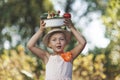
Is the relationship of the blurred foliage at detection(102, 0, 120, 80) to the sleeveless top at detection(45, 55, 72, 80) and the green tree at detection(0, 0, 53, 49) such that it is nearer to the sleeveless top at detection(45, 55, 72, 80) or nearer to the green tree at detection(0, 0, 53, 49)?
the green tree at detection(0, 0, 53, 49)

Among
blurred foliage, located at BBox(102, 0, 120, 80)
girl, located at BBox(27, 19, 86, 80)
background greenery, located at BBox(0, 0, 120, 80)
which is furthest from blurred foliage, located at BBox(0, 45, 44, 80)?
girl, located at BBox(27, 19, 86, 80)

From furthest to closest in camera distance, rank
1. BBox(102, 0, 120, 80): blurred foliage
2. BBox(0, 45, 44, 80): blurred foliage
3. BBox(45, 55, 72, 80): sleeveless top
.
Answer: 1. BBox(0, 45, 44, 80): blurred foliage
2. BBox(102, 0, 120, 80): blurred foliage
3. BBox(45, 55, 72, 80): sleeveless top

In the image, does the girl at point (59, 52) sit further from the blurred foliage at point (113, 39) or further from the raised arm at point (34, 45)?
the blurred foliage at point (113, 39)

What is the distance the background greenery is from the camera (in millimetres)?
5145

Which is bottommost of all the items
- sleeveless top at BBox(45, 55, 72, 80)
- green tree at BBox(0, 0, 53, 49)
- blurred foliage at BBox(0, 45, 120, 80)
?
blurred foliage at BBox(0, 45, 120, 80)

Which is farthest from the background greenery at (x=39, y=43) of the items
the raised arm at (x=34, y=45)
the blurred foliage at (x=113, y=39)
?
the raised arm at (x=34, y=45)

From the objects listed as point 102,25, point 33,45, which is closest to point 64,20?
point 33,45

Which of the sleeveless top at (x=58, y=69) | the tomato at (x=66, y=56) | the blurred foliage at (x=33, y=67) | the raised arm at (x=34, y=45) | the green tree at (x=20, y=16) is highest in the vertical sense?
the raised arm at (x=34, y=45)

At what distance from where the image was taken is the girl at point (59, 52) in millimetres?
2569

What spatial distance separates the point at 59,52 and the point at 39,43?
2578 millimetres

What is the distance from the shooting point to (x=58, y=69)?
8.43ft

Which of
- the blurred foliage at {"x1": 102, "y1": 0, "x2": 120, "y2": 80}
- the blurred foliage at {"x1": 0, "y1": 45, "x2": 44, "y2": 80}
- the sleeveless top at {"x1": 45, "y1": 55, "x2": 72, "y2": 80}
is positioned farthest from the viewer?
the blurred foliage at {"x1": 0, "y1": 45, "x2": 44, "y2": 80}

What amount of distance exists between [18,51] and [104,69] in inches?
45.1

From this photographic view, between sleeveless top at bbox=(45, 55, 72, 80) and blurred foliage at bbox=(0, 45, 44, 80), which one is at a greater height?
sleeveless top at bbox=(45, 55, 72, 80)
